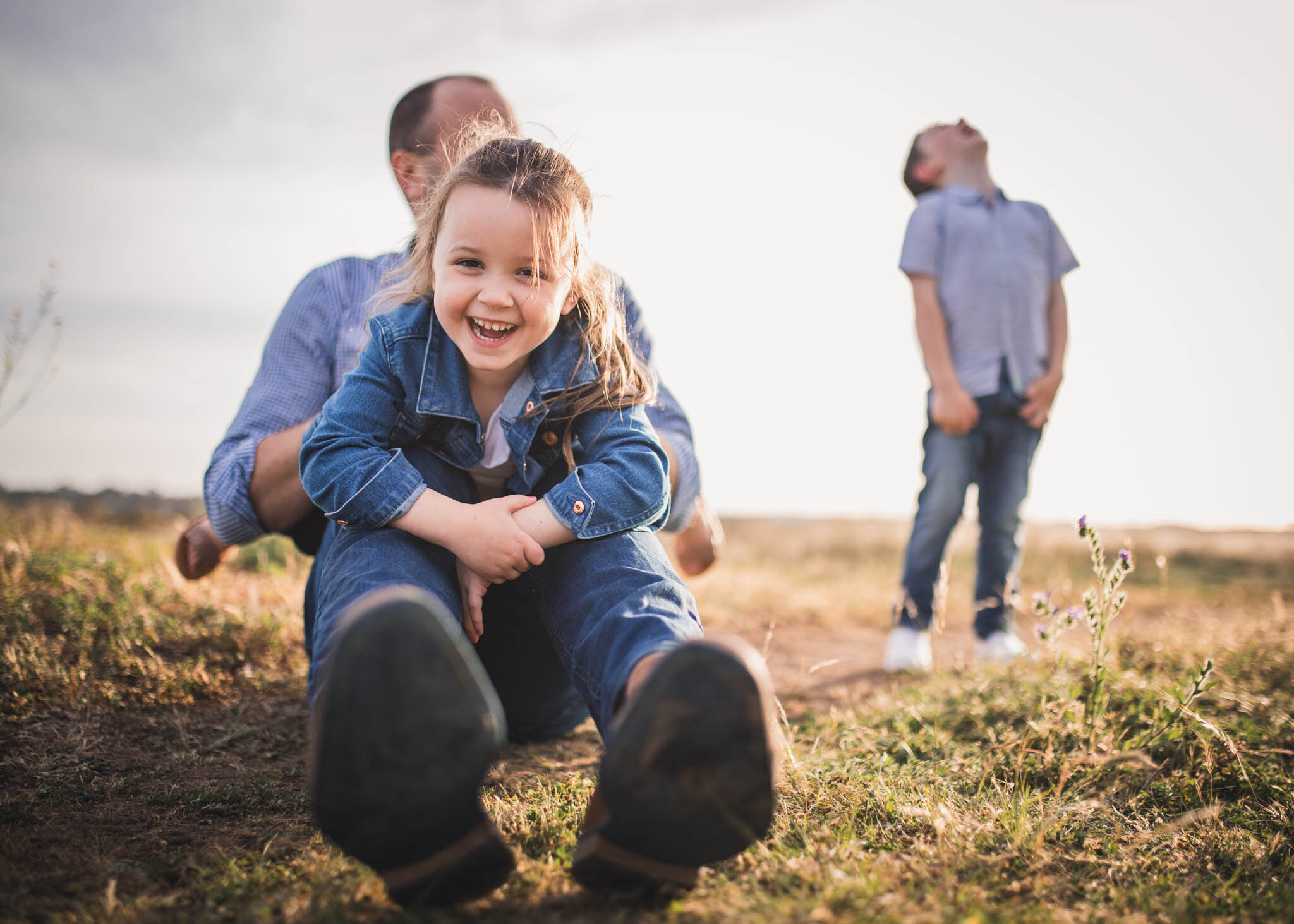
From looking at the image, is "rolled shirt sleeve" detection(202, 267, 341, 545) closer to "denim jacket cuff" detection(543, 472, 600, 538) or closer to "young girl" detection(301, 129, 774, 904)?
"young girl" detection(301, 129, 774, 904)

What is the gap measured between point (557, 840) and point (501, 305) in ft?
3.61

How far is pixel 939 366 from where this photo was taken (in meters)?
4.06

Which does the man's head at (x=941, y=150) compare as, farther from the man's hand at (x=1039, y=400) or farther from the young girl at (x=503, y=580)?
the young girl at (x=503, y=580)

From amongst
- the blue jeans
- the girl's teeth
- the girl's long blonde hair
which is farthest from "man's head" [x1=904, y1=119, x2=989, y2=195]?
the blue jeans

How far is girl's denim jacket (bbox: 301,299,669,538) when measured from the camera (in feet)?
5.54

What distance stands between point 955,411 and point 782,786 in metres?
2.58

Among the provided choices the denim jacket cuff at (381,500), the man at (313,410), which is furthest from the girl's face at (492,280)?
the man at (313,410)

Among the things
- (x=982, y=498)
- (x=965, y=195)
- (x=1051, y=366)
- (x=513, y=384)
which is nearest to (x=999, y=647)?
(x=982, y=498)

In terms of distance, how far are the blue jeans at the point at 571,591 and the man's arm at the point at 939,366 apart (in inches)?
103

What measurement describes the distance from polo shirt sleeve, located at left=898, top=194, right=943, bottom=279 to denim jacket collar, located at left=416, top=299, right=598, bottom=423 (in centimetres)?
270

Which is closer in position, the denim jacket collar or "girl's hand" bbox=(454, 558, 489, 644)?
"girl's hand" bbox=(454, 558, 489, 644)

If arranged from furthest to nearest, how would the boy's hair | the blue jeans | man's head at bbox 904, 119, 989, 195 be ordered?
the boy's hair
man's head at bbox 904, 119, 989, 195
the blue jeans

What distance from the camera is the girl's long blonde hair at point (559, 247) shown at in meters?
1.86

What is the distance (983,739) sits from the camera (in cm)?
242
